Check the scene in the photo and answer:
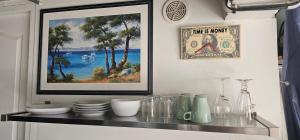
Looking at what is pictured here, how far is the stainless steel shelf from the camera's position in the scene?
0.94 meters

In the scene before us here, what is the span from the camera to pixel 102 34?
1.53m

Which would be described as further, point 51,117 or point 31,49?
point 31,49

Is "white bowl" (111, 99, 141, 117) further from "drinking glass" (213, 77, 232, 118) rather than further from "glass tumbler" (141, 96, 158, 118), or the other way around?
"drinking glass" (213, 77, 232, 118)

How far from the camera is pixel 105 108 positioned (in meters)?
1.33

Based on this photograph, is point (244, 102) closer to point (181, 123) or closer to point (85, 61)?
point (181, 123)

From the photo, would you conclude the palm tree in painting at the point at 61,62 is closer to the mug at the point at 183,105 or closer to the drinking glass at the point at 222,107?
the mug at the point at 183,105

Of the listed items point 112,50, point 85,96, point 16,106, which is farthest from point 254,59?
point 16,106

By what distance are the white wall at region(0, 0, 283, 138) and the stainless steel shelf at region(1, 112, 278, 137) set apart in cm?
22

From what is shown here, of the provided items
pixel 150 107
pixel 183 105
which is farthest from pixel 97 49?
pixel 183 105

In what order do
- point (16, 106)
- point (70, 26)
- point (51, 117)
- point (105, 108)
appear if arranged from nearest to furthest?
point (51, 117), point (105, 108), point (70, 26), point (16, 106)

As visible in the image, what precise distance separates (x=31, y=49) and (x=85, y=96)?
1.95 feet

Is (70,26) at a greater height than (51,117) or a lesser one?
greater

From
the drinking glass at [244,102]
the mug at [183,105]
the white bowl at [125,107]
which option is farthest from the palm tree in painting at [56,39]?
the drinking glass at [244,102]

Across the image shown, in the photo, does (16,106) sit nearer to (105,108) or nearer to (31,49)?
(31,49)
